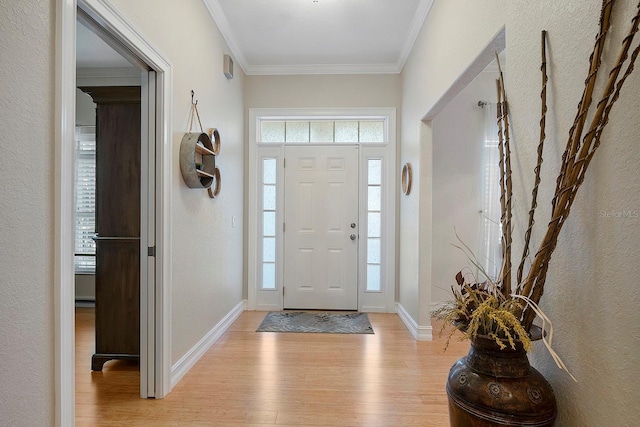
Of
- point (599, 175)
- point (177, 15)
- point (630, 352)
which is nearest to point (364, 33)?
point (177, 15)

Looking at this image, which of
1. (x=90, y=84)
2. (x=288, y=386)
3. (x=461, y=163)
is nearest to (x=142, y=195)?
(x=288, y=386)

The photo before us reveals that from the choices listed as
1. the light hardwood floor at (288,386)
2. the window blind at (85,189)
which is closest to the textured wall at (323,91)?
the window blind at (85,189)

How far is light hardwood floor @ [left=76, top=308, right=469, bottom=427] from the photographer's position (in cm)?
200

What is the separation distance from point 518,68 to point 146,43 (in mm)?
1893

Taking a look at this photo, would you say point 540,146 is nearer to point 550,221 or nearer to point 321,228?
point 550,221

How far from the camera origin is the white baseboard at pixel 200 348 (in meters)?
2.38

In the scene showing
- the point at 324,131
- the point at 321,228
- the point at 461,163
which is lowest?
the point at 321,228

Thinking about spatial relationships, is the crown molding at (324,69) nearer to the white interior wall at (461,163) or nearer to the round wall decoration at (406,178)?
the white interior wall at (461,163)

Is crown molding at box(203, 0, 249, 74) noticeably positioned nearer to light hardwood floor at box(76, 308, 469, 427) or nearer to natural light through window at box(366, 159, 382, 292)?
natural light through window at box(366, 159, 382, 292)

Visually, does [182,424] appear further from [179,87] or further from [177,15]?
[177,15]

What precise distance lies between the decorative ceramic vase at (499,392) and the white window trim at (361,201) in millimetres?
2918

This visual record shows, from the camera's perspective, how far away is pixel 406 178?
3.72 m
